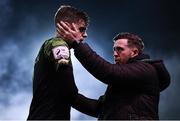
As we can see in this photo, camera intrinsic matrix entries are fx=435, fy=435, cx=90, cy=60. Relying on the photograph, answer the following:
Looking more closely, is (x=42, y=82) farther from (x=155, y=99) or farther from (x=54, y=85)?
(x=155, y=99)

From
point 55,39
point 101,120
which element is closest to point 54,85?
point 55,39

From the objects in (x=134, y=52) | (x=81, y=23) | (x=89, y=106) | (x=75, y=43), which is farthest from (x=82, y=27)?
(x=89, y=106)

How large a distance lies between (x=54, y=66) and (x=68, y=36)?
46 cm

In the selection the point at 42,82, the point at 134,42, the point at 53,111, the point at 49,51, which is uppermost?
the point at 134,42

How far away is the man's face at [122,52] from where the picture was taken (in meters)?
6.49

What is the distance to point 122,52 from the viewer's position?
6.52 metres

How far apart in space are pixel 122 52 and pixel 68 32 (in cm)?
127

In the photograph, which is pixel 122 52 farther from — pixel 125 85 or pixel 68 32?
pixel 68 32

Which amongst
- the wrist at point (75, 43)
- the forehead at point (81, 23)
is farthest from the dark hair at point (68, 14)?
the wrist at point (75, 43)

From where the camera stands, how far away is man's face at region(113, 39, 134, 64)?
649 centimetres

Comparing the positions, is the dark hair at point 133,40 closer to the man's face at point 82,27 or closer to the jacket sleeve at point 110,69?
the jacket sleeve at point 110,69

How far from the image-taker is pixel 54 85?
5312 millimetres

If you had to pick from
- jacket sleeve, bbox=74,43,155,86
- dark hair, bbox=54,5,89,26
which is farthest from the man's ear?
dark hair, bbox=54,5,89,26

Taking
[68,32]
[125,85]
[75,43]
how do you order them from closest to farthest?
[68,32] < [75,43] < [125,85]
